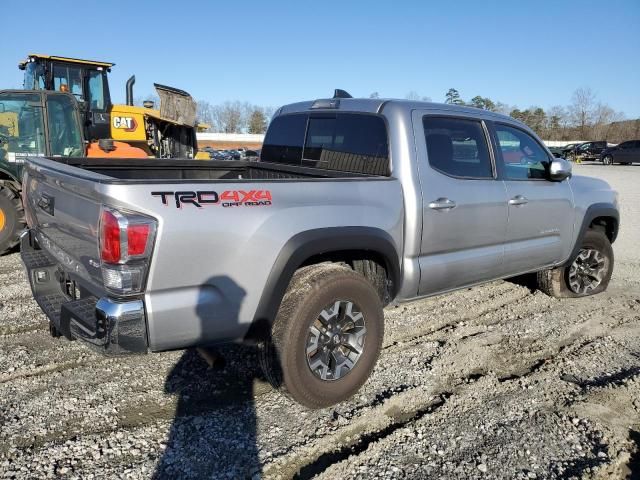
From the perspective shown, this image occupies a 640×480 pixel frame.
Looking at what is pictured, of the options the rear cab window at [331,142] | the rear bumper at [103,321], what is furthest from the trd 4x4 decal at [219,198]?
the rear cab window at [331,142]

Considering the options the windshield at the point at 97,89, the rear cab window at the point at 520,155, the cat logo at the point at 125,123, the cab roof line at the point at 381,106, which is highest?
the windshield at the point at 97,89

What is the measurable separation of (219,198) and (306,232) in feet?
1.91

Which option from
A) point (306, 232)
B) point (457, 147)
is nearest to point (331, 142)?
point (457, 147)

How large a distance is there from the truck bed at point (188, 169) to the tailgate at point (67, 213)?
54 cm

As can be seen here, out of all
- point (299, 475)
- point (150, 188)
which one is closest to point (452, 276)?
point (299, 475)

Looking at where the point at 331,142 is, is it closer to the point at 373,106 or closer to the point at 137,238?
the point at 373,106

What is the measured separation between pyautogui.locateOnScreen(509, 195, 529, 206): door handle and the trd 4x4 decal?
242 cm

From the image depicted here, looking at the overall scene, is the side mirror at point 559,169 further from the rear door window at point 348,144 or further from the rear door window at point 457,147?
the rear door window at point 348,144

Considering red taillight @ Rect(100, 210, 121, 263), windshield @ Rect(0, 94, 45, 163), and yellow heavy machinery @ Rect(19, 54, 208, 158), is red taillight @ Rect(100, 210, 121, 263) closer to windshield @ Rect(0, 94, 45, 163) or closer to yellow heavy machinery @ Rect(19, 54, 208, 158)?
windshield @ Rect(0, 94, 45, 163)

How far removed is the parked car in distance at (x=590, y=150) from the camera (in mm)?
38094

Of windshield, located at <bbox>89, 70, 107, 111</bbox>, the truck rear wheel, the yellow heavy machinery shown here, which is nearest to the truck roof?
the truck rear wheel

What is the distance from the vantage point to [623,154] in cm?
3409

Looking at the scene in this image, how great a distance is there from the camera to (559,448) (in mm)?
2896

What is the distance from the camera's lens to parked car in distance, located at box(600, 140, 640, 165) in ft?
110
